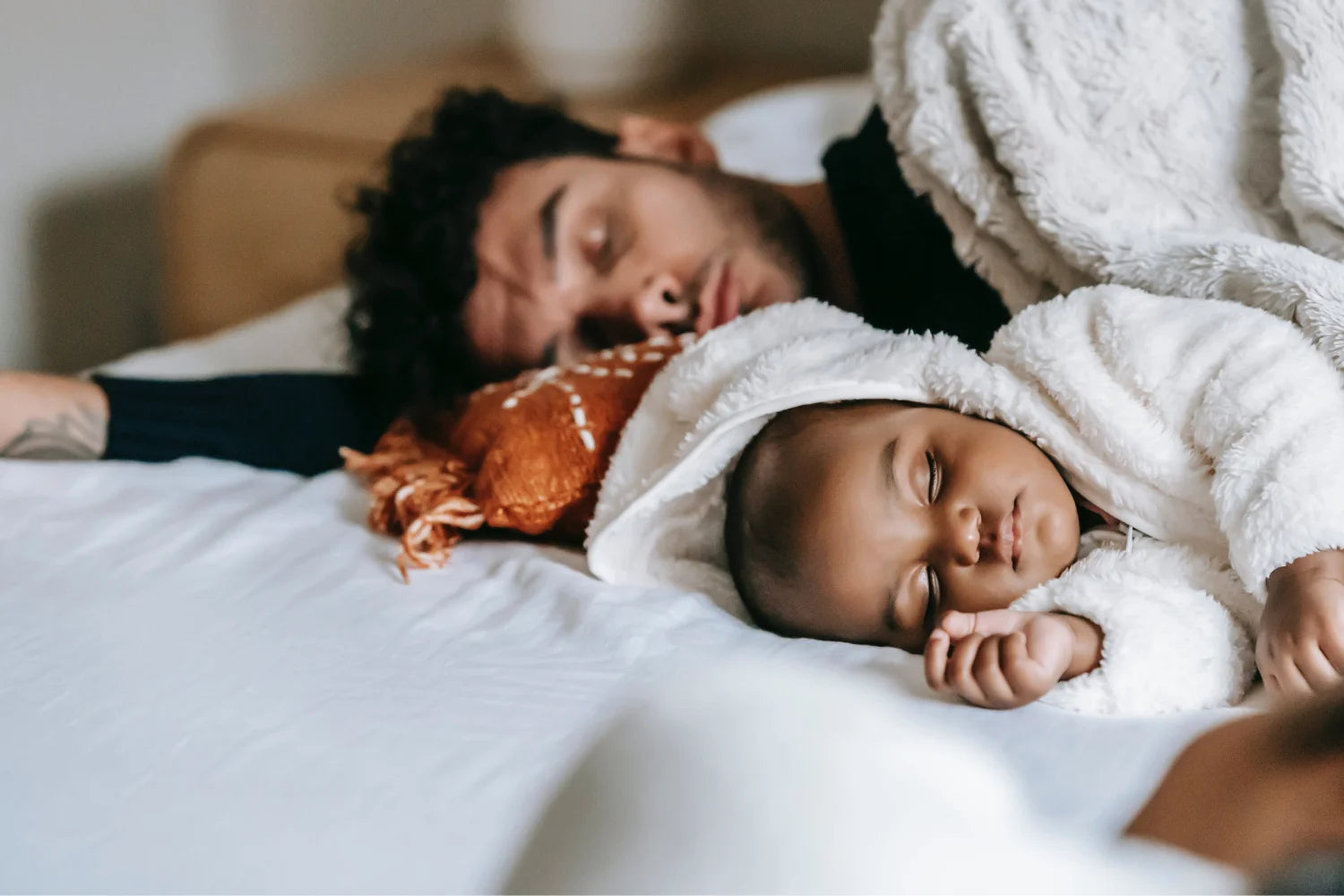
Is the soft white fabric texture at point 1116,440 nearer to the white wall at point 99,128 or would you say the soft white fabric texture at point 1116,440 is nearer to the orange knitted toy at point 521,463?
the orange knitted toy at point 521,463

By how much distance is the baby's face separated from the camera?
71 centimetres

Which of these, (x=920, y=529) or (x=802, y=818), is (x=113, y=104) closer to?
(x=920, y=529)

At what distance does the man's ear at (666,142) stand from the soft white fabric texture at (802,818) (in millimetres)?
942

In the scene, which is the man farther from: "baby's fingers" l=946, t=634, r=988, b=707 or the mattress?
"baby's fingers" l=946, t=634, r=988, b=707

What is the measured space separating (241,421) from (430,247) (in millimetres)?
246

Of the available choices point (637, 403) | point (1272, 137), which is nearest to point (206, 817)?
point (637, 403)

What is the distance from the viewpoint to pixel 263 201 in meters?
1.67

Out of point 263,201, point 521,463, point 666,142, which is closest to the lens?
point 521,463

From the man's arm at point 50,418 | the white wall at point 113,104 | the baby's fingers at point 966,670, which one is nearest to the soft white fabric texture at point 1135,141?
the baby's fingers at point 966,670

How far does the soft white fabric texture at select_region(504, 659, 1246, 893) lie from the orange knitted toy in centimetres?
44

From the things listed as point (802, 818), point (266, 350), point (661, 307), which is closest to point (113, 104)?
point (266, 350)

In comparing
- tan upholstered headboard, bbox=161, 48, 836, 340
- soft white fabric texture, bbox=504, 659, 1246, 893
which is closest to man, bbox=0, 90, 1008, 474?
tan upholstered headboard, bbox=161, 48, 836, 340

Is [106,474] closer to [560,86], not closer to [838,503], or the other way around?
[838,503]

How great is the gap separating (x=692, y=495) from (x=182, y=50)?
150cm
